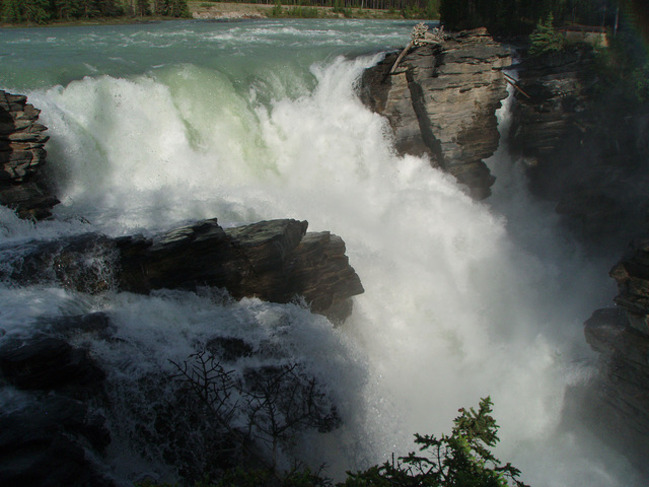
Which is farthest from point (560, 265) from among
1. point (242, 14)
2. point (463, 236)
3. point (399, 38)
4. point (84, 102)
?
point (242, 14)

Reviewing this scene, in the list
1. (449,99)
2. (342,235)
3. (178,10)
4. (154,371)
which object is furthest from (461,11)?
(178,10)

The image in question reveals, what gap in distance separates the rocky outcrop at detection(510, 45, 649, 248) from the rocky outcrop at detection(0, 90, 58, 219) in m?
15.0

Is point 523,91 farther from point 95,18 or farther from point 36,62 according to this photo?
point 95,18

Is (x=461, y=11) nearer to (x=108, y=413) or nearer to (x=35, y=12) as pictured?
(x=108, y=413)

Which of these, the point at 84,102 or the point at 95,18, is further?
the point at 95,18

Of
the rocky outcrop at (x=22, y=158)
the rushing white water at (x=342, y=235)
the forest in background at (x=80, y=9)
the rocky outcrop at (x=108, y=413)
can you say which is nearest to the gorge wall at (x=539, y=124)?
the rushing white water at (x=342, y=235)

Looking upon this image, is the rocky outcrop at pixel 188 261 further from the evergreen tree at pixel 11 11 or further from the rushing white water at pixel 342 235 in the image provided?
the evergreen tree at pixel 11 11

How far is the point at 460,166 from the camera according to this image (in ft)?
54.3

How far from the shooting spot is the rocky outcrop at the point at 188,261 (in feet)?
27.3

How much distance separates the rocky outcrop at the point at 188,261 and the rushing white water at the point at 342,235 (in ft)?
1.15

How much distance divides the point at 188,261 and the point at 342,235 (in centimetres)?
549

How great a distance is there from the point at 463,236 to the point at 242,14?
40.9 m

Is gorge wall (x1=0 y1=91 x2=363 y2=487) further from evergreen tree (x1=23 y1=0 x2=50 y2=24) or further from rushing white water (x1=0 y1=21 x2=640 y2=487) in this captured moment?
evergreen tree (x1=23 y1=0 x2=50 y2=24)

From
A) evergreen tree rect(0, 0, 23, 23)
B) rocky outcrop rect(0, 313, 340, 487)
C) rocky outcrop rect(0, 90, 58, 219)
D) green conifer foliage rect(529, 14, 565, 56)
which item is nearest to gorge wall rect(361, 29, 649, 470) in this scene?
green conifer foliage rect(529, 14, 565, 56)
